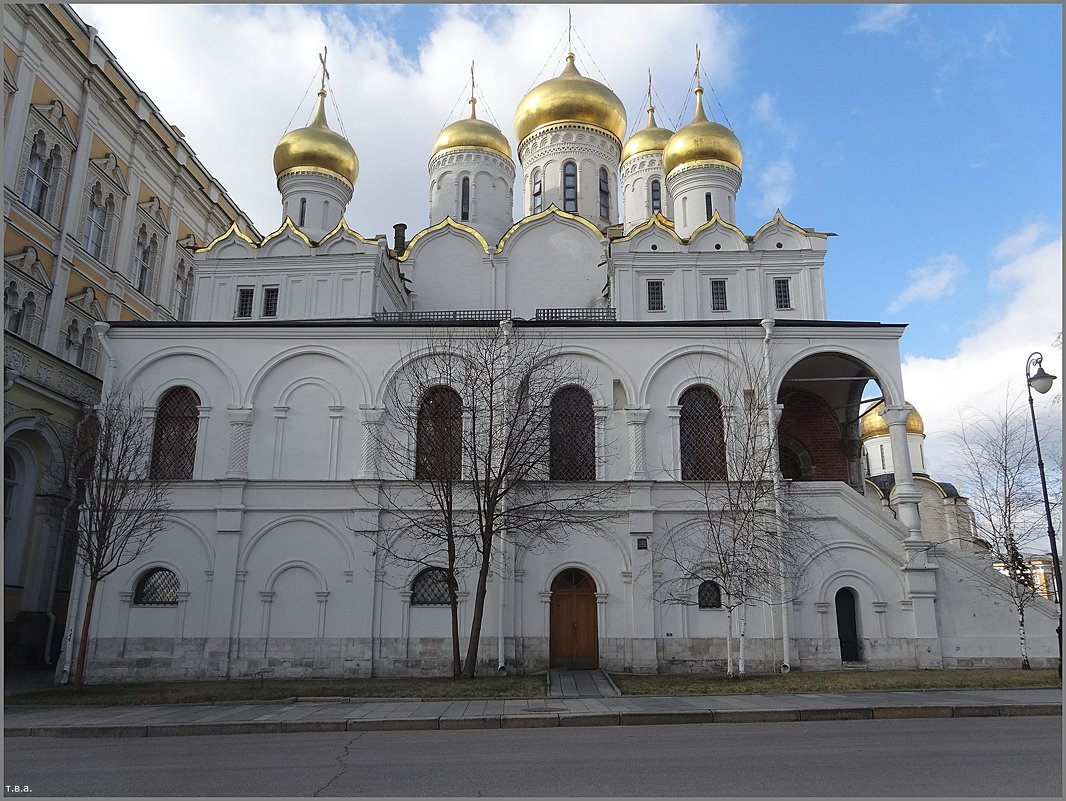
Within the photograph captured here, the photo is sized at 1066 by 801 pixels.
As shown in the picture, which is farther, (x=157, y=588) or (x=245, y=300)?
(x=245, y=300)

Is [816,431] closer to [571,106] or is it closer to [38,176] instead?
[571,106]

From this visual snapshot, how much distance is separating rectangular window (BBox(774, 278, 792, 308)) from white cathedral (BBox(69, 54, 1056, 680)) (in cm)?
6

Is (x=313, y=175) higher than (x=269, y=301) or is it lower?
higher

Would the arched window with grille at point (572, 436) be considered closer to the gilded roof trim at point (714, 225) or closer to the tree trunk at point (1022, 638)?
the gilded roof trim at point (714, 225)

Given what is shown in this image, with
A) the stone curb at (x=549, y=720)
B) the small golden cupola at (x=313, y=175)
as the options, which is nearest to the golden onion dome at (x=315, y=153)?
the small golden cupola at (x=313, y=175)

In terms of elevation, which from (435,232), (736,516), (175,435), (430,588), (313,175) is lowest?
(430,588)

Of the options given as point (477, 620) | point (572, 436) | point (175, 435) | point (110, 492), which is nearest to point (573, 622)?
point (477, 620)

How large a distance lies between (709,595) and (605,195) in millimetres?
19280

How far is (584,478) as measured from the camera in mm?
21641

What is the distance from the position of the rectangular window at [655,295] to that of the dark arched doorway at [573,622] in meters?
9.42

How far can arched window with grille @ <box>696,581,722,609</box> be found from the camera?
20.6 meters

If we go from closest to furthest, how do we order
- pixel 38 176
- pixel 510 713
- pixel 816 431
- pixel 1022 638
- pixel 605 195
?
pixel 510 713
pixel 1022 638
pixel 816 431
pixel 38 176
pixel 605 195

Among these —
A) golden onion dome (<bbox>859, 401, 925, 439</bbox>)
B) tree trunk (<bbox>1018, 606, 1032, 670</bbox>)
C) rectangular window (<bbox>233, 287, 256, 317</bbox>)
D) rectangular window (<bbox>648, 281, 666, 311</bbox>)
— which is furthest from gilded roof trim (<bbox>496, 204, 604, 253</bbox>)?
golden onion dome (<bbox>859, 401, 925, 439</bbox>)

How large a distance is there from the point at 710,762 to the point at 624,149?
32.1m
